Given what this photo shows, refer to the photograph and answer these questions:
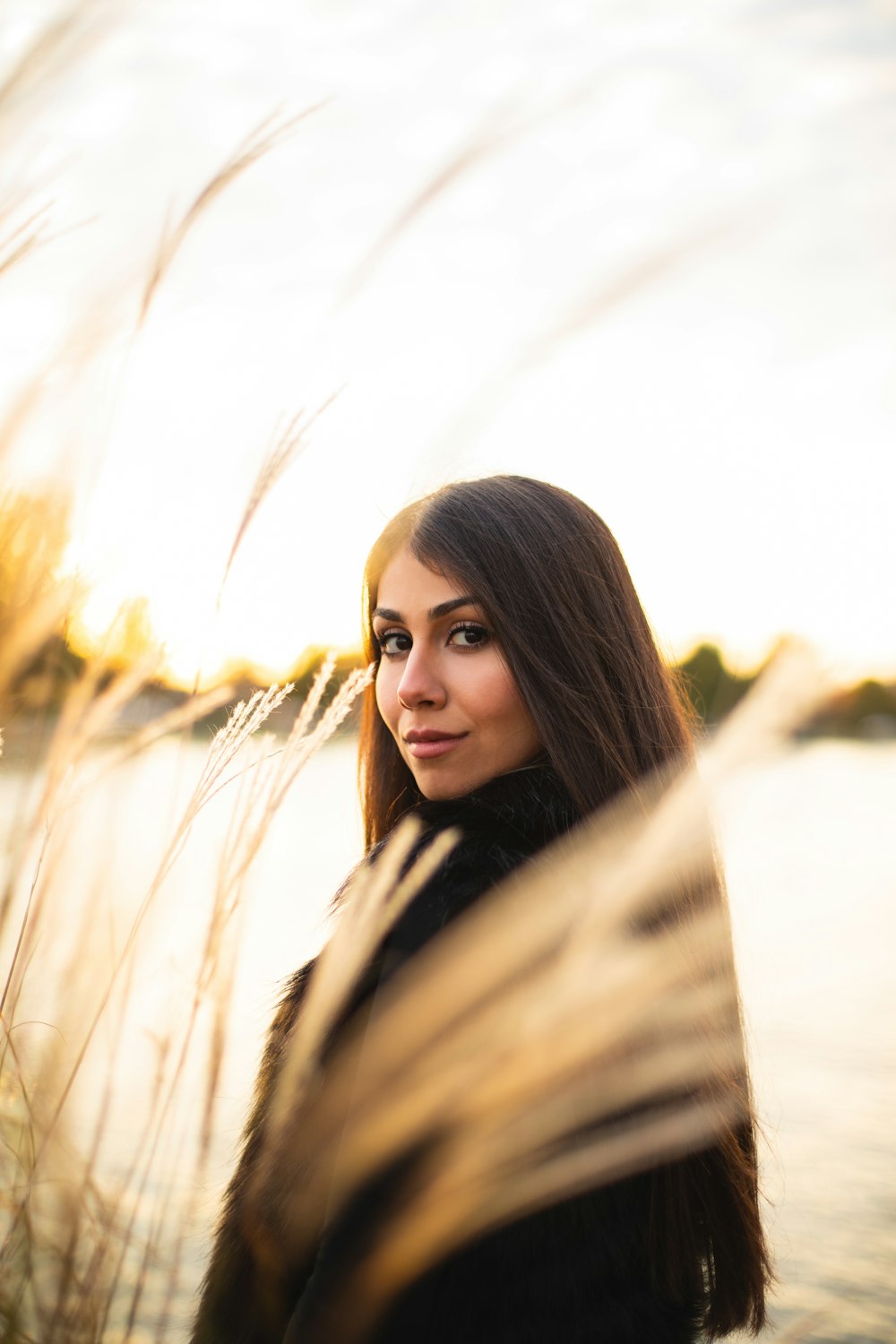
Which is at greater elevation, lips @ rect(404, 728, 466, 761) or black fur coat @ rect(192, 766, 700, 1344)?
lips @ rect(404, 728, 466, 761)

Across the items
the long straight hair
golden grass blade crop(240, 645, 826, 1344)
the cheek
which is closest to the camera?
golden grass blade crop(240, 645, 826, 1344)

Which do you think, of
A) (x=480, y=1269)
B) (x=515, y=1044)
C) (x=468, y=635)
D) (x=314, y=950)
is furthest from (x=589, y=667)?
(x=314, y=950)

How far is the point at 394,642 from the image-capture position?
2.06m

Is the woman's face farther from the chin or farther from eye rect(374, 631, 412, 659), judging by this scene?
eye rect(374, 631, 412, 659)

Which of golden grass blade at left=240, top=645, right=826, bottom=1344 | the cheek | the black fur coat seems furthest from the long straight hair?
golden grass blade at left=240, top=645, right=826, bottom=1344

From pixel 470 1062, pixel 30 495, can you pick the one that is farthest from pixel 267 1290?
pixel 30 495

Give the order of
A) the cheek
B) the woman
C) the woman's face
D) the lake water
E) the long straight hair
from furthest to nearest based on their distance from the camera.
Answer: the cheek
the woman's face
the long straight hair
the woman
the lake water

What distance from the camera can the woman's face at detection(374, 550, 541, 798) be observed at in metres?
1.80

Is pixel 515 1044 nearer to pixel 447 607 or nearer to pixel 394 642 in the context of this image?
pixel 447 607

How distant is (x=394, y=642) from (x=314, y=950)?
11.8 feet

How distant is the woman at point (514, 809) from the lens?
3.94 feet

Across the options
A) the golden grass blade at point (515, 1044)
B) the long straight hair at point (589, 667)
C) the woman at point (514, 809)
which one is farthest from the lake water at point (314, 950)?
the long straight hair at point (589, 667)

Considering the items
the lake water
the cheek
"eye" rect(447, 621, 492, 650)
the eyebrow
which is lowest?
the lake water

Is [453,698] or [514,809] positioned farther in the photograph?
[453,698]
